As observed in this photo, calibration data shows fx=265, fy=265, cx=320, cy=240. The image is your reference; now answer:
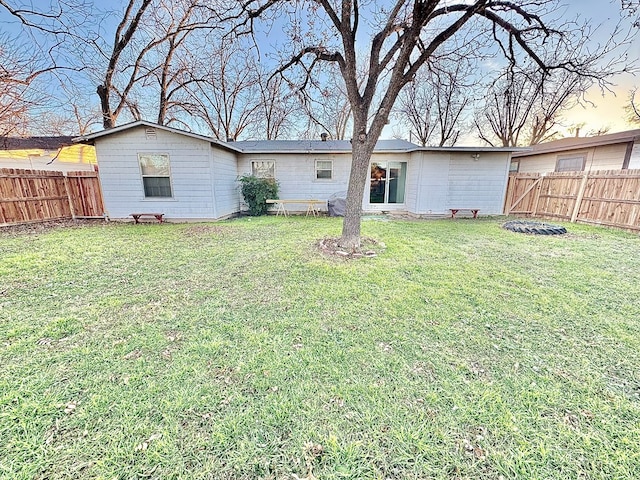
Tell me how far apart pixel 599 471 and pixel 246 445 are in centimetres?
196

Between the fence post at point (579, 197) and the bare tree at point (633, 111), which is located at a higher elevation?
the bare tree at point (633, 111)

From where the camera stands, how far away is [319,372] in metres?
2.15

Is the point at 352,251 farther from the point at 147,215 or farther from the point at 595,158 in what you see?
the point at 595,158

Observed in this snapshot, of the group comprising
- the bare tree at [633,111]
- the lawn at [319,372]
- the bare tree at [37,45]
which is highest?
the bare tree at [633,111]

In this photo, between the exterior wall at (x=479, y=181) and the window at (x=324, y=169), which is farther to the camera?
the window at (x=324, y=169)

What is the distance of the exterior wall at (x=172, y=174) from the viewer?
8.60 m

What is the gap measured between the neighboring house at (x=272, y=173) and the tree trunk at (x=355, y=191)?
18.1ft

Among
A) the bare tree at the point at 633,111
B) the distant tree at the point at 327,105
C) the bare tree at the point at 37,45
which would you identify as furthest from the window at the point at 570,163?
the bare tree at the point at 37,45

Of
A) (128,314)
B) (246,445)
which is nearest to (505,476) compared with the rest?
(246,445)

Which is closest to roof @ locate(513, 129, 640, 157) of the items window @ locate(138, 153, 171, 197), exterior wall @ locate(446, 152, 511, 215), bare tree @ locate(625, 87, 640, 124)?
exterior wall @ locate(446, 152, 511, 215)

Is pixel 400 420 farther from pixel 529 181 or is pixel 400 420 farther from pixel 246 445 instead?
pixel 529 181

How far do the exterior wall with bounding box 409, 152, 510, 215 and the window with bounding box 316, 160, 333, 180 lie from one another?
11.1 feet

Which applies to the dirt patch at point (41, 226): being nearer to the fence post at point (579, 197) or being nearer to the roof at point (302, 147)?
the roof at point (302, 147)

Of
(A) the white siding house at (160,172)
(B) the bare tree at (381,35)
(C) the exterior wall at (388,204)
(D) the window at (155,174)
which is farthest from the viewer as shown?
(C) the exterior wall at (388,204)
